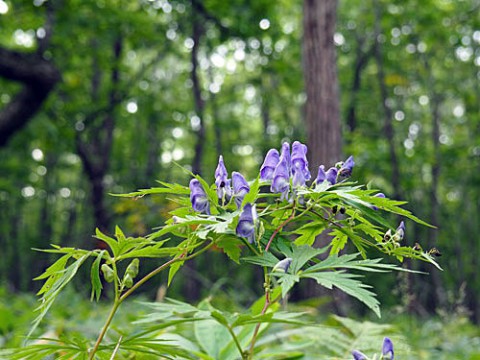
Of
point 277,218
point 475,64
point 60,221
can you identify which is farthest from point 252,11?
point 60,221

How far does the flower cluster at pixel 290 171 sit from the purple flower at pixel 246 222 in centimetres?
14

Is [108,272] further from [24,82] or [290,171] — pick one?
[24,82]

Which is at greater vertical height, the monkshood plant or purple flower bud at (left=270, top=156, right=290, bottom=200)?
purple flower bud at (left=270, top=156, right=290, bottom=200)

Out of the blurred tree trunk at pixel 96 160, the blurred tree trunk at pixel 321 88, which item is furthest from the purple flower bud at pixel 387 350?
the blurred tree trunk at pixel 96 160

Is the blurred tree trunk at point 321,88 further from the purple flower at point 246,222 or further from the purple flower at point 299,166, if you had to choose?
the purple flower at point 246,222

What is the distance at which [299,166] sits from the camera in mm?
1237

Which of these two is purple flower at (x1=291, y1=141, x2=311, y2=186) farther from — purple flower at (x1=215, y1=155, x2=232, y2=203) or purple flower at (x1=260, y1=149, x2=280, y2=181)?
purple flower at (x1=215, y1=155, x2=232, y2=203)

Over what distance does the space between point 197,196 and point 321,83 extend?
4747mm

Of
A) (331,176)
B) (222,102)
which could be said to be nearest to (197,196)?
(331,176)

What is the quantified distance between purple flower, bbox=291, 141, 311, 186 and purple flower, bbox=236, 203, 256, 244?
17 centimetres

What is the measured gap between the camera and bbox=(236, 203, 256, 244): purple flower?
3.46ft

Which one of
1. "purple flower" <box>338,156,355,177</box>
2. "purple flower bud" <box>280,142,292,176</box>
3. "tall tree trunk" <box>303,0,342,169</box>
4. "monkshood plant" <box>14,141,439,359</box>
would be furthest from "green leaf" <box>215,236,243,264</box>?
"tall tree trunk" <box>303,0,342,169</box>

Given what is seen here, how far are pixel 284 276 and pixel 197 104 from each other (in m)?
13.0

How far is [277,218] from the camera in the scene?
1220mm
